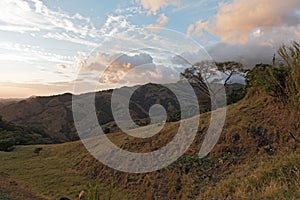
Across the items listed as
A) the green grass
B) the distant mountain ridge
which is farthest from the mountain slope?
the distant mountain ridge

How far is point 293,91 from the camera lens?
1062 cm

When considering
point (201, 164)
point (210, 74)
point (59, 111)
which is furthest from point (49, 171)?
point (59, 111)

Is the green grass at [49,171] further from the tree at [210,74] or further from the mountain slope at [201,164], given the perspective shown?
the tree at [210,74]

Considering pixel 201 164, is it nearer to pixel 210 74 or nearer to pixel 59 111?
pixel 210 74

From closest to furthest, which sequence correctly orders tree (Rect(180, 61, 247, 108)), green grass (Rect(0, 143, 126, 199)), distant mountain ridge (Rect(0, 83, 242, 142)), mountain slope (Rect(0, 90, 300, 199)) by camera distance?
mountain slope (Rect(0, 90, 300, 199))
green grass (Rect(0, 143, 126, 199))
tree (Rect(180, 61, 247, 108))
distant mountain ridge (Rect(0, 83, 242, 142))

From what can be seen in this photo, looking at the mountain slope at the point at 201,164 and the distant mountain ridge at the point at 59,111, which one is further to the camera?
the distant mountain ridge at the point at 59,111

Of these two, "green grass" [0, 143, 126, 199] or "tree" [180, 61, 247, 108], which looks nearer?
"green grass" [0, 143, 126, 199]

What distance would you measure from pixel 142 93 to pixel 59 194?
4130 inches

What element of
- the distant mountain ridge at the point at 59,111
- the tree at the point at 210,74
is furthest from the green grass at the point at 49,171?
the distant mountain ridge at the point at 59,111

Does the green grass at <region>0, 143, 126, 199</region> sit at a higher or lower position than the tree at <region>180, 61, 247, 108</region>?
lower

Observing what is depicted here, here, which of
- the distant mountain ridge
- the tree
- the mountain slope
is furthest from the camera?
the distant mountain ridge

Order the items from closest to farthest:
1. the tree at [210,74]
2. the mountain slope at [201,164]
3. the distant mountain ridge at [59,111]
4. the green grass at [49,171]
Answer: the mountain slope at [201,164] < the green grass at [49,171] < the tree at [210,74] < the distant mountain ridge at [59,111]

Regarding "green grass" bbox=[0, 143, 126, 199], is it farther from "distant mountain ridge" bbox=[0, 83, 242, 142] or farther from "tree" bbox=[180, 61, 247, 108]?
"distant mountain ridge" bbox=[0, 83, 242, 142]

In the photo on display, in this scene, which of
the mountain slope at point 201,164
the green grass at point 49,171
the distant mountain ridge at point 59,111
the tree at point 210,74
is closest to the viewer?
the mountain slope at point 201,164
